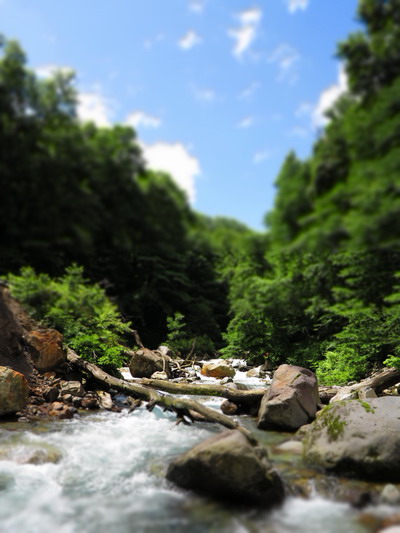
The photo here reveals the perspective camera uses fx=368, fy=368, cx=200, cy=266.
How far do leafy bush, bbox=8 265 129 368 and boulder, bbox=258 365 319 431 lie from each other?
17.7 ft

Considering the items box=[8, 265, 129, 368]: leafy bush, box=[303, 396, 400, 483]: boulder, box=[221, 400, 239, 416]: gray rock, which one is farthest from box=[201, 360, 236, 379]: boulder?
box=[303, 396, 400, 483]: boulder

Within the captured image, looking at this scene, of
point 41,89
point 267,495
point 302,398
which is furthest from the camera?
point 41,89

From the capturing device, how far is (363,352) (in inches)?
530

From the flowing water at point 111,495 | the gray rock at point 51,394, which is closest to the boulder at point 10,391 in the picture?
the flowing water at point 111,495

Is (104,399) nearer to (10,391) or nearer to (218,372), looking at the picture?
(10,391)

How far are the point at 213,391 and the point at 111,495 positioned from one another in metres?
5.62

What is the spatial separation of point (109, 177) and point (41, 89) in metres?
2.73

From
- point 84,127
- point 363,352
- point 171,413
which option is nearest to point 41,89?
point 84,127

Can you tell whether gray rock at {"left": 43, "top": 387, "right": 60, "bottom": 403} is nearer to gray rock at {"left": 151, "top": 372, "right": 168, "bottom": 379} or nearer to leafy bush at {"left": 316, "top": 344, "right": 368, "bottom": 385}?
gray rock at {"left": 151, "top": 372, "right": 168, "bottom": 379}

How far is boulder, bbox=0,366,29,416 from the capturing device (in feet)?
25.9

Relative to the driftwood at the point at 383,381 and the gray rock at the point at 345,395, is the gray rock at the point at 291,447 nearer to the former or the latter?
the gray rock at the point at 345,395

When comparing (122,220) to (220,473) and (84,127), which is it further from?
(220,473)

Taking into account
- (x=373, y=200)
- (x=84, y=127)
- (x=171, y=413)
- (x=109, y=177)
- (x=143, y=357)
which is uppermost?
(x=84, y=127)

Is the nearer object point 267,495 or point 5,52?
point 267,495
